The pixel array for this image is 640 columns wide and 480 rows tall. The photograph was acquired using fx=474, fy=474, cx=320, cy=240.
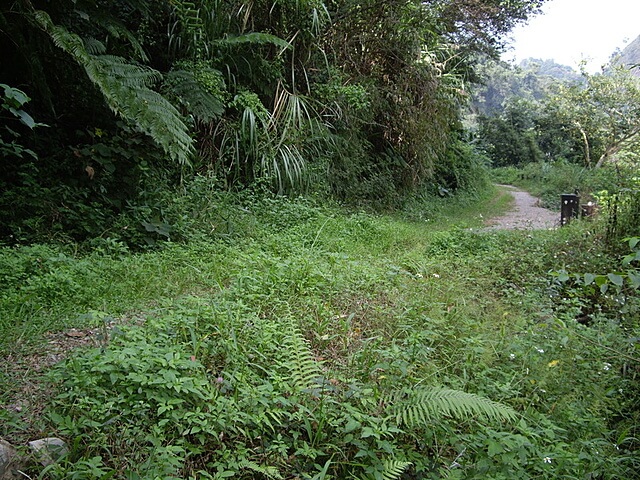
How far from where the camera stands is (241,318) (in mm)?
3000

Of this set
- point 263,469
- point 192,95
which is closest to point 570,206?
point 192,95

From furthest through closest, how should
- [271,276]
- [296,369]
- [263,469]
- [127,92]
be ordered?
[127,92] < [271,276] < [296,369] < [263,469]

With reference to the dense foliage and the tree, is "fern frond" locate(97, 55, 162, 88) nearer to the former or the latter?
the dense foliage

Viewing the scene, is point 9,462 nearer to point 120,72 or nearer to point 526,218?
point 120,72

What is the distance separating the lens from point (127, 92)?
163 inches

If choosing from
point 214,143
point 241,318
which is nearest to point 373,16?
point 214,143

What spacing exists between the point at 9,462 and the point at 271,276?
7.52 feet

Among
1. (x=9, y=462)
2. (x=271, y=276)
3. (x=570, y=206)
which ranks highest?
(x=570, y=206)

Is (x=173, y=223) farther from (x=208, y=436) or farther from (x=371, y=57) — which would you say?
(x=371, y=57)

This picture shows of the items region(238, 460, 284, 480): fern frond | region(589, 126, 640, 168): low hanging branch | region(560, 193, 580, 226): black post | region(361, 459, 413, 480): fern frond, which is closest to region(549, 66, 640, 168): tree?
region(589, 126, 640, 168): low hanging branch

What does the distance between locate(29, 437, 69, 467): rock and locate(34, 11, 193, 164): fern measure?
284 cm

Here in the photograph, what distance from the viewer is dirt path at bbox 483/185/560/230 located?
8.74 metres

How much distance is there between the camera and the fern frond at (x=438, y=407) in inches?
86.4

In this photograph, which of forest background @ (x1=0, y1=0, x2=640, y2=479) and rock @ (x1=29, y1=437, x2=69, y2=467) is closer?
rock @ (x1=29, y1=437, x2=69, y2=467)
